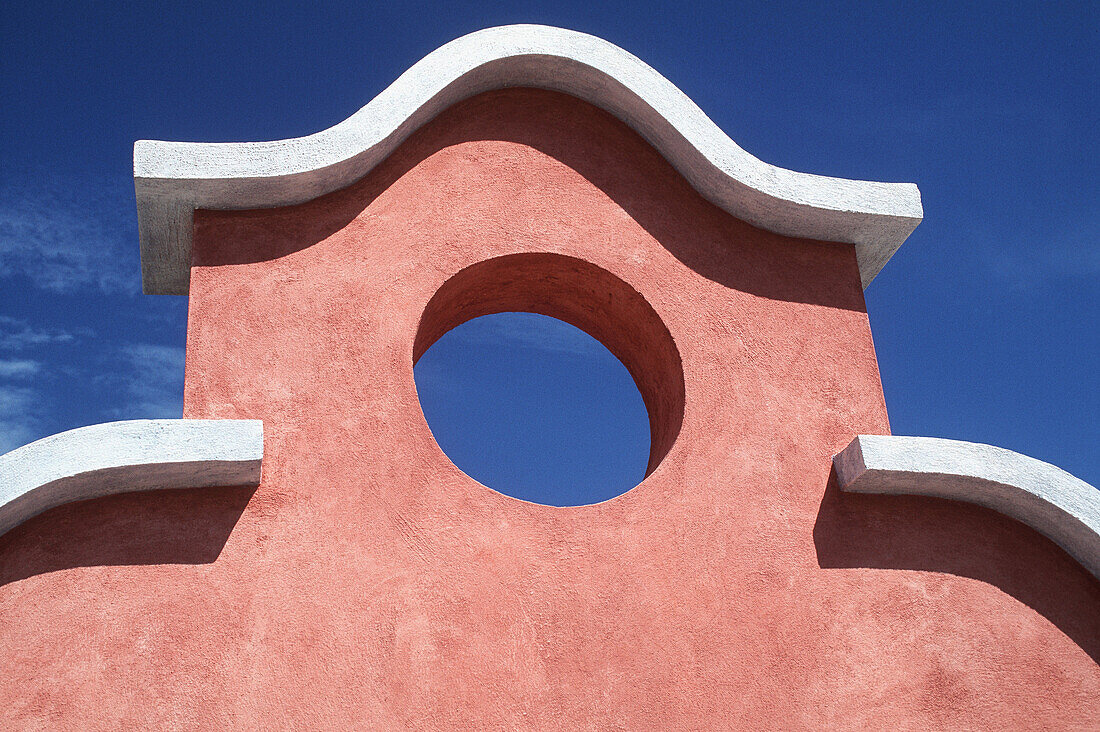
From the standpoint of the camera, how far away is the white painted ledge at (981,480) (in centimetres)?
514

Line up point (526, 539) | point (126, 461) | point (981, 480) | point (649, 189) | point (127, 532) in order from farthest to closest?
point (649, 189)
point (981, 480)
point (526, 539)
point (127, 532)
point (126, 461)

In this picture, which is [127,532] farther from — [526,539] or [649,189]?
[649,189]

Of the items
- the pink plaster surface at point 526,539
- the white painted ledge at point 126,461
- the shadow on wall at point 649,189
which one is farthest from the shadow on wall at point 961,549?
the white painted ledge at point 126,461

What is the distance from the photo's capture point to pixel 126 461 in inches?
166

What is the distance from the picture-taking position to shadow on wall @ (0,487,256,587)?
13.8 feet

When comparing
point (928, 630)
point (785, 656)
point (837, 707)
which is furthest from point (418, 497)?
point (928, 630)

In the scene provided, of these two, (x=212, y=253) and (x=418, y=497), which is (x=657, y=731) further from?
(x=212, y=253)

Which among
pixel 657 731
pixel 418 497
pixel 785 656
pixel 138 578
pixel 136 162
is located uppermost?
pixel 136 162

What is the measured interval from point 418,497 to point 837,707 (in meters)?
2.34

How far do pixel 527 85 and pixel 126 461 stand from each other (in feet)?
10.9

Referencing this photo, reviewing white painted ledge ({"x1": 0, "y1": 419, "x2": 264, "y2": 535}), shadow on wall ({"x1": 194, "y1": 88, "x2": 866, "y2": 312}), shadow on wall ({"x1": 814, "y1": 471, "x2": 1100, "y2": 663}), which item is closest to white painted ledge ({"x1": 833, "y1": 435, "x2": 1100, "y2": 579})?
shadow on wall ({"x1": 814, "y1": 471, "x2": 1100, "y2": 663})

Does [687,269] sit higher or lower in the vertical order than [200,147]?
lower

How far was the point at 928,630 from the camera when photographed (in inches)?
198

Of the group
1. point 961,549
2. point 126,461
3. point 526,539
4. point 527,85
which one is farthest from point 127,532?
point 961,549
